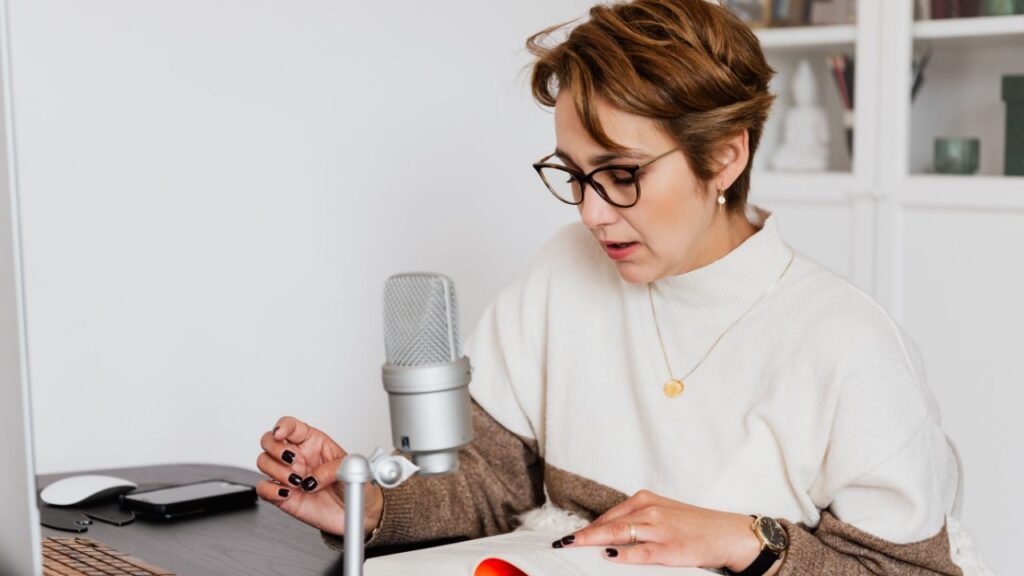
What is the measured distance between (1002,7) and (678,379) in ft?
5.83

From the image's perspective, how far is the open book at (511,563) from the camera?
3.80ft

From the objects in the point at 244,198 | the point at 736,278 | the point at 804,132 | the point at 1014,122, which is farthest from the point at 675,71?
the point at 804,132

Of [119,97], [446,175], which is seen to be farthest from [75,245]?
[446,175]

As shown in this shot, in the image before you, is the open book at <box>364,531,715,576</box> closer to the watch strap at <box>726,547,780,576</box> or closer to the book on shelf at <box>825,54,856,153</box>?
the watch strap at <box>726,547,780,576</box>

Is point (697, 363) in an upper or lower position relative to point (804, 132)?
lower

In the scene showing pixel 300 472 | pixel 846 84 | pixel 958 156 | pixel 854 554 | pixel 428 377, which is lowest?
pixel 854 554

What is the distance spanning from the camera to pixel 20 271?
776 millimetres

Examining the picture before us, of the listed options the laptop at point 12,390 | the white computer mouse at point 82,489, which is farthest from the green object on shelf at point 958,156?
the laptop at point 12,390

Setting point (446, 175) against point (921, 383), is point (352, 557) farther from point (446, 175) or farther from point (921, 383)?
point (446, 175)

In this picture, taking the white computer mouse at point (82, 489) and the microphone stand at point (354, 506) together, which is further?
the white computer mouse at point (82, 489)

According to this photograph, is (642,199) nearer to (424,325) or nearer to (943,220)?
(424,325)

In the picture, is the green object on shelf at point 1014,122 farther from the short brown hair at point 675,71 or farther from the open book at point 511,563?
the open book at point 511,563

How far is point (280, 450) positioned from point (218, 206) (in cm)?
107

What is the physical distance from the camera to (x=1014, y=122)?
2941mm
